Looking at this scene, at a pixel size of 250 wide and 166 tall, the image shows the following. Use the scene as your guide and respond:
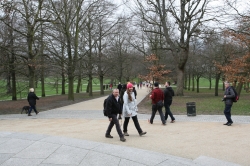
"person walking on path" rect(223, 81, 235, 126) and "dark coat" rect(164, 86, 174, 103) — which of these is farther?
"dark coat" rect(164, 86, 174, 103)

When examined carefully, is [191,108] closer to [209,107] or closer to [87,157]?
[209,107]

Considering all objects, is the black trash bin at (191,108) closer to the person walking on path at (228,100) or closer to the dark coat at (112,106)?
the person walking on path at (228,100)

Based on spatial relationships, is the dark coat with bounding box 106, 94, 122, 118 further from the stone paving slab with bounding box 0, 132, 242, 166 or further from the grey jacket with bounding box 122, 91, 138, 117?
the stone paving slab with bounding box 0, 132, 242, 166

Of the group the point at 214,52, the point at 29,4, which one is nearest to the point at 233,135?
the point at 29,4

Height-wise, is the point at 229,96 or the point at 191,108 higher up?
the point at 229,96

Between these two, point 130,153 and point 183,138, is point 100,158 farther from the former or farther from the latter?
point 183,138

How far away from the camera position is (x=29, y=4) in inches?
882

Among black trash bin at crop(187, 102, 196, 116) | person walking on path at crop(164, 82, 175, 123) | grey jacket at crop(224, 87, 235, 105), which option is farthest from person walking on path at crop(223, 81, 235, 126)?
black trash bin at crop(187, 102, 196, 116)

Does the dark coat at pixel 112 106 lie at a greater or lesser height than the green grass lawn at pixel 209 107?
greater

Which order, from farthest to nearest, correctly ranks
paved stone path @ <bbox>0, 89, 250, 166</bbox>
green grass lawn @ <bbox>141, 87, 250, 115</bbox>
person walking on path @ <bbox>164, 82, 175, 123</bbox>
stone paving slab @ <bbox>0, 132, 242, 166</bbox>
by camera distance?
green grass lawn @ <bbox>141, 87, 250, 115</bbox>
person walking on path @ <bbox>164, 82, 175, 123</bbox>
paved stone path @ <bbox>0, 89, 250, 166</bbox>
stone paving slab @ <bbox>0, 132, 242, 166</bbox>

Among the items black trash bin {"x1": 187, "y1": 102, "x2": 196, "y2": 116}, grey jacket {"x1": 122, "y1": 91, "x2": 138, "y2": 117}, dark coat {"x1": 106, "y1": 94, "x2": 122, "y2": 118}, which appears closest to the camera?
dark coat {"x1": 106, "y1": 94, "x2": 122, "y2": 118}

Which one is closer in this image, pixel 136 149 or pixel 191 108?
pixel 136 149

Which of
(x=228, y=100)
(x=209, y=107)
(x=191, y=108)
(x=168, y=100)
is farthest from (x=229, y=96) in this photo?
(x=209, y=107)

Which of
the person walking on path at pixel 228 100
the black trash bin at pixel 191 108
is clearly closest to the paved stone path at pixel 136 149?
the person walking on path at pixel 228 100
